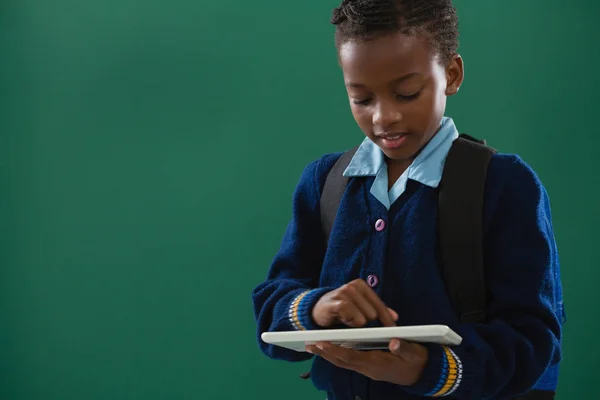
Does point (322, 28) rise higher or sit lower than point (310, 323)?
higher

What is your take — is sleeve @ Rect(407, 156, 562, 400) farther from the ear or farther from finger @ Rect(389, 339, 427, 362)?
the ear

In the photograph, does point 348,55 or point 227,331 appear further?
point 227,331

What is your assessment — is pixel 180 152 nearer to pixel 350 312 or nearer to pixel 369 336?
pixel 350 312

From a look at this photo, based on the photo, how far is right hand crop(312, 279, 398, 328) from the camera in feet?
2.80

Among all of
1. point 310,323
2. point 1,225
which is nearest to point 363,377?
point 310,323

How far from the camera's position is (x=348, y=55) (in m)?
0.97

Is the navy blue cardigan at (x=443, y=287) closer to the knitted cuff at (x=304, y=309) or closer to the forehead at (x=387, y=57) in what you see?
the knitted cuff at (x=304, y=309)

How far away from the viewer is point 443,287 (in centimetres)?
93

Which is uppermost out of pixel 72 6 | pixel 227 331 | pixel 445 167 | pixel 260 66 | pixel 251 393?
pixel 72 6

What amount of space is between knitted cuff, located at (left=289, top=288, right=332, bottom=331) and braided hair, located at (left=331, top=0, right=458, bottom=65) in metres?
0.33

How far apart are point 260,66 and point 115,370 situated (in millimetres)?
906

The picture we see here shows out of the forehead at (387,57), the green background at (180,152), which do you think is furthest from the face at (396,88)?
the green background at (180,152)

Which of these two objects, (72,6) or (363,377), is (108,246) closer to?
(72,6)

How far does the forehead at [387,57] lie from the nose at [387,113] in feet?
0.11
